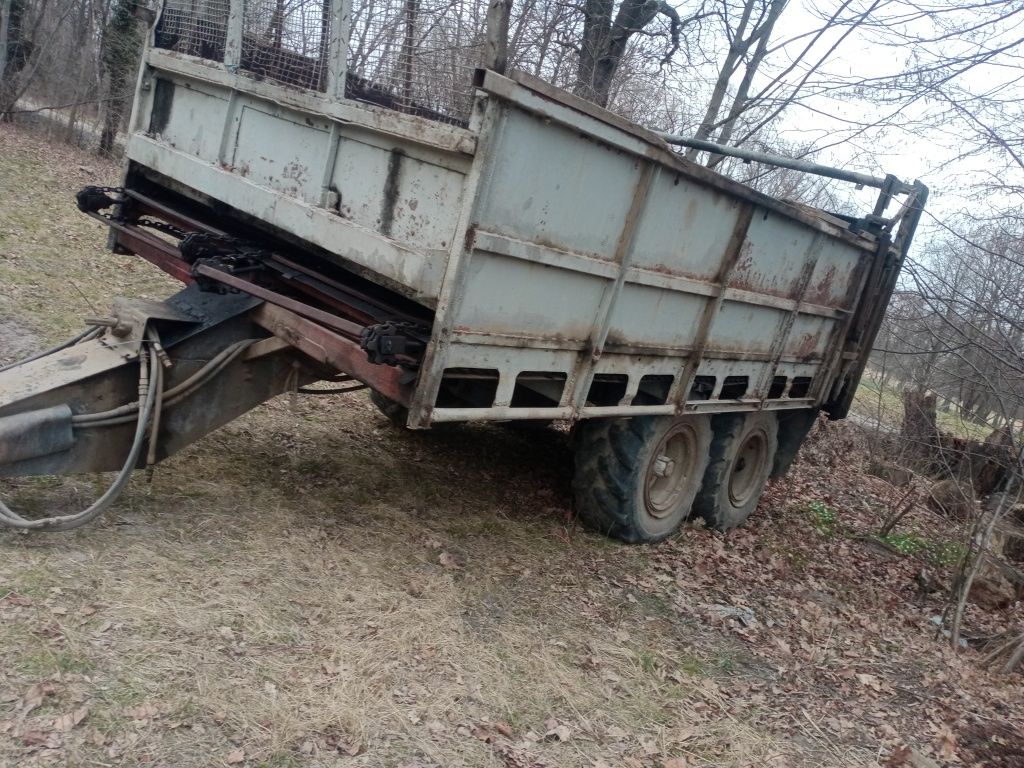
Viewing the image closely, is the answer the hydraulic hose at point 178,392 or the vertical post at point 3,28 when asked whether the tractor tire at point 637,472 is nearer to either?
the hydraulic hose at point 178,392

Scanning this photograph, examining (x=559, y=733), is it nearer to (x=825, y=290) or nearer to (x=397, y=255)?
(x=397, y=255)

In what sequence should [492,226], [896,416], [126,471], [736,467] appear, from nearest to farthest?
[492,226], [126,471], [736,467], [896,416]

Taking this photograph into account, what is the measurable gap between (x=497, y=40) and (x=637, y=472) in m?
2.83

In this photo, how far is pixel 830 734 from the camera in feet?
13.1

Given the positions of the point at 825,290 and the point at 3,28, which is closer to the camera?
the point at 825,290

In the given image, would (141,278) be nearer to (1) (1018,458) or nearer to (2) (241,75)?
(2) (241,75)

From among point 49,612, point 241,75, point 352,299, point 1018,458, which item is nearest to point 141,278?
point 241,75

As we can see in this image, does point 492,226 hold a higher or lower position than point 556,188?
lower

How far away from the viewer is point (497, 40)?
11.0 feet

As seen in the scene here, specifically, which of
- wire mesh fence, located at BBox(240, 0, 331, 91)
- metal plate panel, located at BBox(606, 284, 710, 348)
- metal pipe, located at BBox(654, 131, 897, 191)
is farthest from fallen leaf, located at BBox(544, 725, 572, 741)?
metal pipe, located at BBox(654, 131, 897, 191)

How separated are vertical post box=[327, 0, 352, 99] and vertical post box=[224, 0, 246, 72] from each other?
681 mm

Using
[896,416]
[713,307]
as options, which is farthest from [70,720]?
[896,416]

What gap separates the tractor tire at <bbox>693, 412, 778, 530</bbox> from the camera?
6.23 m

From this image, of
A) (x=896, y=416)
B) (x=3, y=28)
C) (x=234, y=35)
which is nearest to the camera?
(x=234, y=35)
